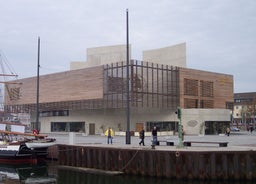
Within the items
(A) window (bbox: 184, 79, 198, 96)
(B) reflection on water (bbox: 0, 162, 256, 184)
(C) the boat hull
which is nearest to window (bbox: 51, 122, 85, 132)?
(A) window (bbox: 184, 79, 198, 96)

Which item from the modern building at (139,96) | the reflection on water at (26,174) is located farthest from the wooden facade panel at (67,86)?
the reflection on water at (26,174)

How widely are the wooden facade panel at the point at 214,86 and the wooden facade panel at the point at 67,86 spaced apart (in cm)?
1517

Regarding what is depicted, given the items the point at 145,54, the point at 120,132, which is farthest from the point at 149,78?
the point at 145,54

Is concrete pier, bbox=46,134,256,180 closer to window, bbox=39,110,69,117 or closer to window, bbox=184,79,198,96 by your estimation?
window, bbox=184,79,198,96

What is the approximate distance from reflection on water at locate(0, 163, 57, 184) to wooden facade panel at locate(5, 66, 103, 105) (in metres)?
29.8

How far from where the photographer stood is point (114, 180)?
2627cm

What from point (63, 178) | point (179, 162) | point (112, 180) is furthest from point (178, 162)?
point (63, 178)

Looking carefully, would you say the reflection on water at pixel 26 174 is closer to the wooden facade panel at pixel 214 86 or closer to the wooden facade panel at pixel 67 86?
the wooden facade panel at pixel 67 86

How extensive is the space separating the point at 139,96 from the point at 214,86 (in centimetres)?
1826

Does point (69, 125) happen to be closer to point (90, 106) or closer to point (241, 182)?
point (90, 106)

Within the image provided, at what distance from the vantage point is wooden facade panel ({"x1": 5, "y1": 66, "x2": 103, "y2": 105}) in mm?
65438

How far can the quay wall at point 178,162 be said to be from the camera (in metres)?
24.2

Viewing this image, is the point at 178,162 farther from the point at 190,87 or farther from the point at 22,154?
the point at 190,87

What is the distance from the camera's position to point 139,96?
6456 cm
